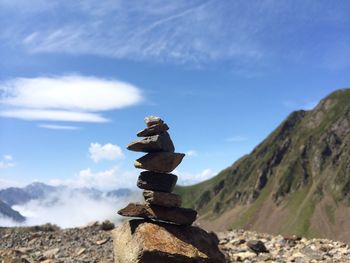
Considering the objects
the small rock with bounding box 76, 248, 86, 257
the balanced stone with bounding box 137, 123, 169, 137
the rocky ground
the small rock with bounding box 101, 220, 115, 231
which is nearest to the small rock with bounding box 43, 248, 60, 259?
the rocky ground

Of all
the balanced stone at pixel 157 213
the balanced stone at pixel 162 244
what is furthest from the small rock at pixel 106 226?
the balanced stone at pixel 157 213

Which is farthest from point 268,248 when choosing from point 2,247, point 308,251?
point 2,247

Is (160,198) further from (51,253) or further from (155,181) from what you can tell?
(51,253)

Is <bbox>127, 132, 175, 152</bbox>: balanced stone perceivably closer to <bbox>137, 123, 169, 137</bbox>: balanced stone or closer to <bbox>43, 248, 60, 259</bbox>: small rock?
<bbox>137, 123, 169, 137</bbox>: balanced stone

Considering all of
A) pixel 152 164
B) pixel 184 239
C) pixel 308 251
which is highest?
pixel 152 164

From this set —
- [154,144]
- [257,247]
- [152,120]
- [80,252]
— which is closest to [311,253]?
[257,247]

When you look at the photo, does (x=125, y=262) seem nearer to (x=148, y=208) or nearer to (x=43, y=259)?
(x=148, y=208)
